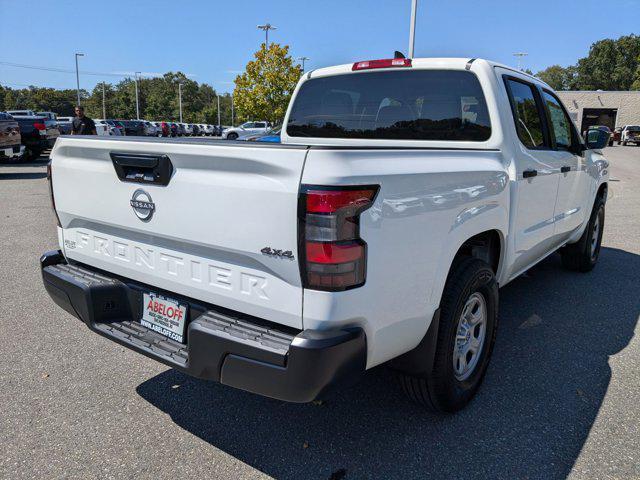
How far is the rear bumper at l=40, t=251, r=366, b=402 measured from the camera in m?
1.91

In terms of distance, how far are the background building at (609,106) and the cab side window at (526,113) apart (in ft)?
185

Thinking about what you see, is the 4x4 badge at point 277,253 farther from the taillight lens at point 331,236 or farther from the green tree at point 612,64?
the green tree at point 612,64

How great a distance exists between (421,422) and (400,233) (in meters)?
1.29

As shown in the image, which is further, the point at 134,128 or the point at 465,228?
the point at 134,128

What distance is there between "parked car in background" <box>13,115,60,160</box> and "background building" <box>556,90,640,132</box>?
50.3 meters

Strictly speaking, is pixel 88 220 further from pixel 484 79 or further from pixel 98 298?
pixel 484 79

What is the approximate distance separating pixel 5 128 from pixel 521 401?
16.0 metres

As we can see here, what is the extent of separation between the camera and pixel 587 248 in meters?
5.60

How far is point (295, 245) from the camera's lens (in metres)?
1.92

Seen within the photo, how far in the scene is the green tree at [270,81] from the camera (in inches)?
1475

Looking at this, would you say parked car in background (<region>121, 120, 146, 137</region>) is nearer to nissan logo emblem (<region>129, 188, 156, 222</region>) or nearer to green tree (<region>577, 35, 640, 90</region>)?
nissan logo emblem (<region>129, 188, 156, 222</region>)

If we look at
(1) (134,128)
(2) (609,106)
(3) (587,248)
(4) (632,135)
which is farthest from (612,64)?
(3) (587,248)

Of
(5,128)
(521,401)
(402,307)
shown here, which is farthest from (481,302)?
(5,128)

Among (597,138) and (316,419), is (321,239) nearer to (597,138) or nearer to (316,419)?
(316,419)
